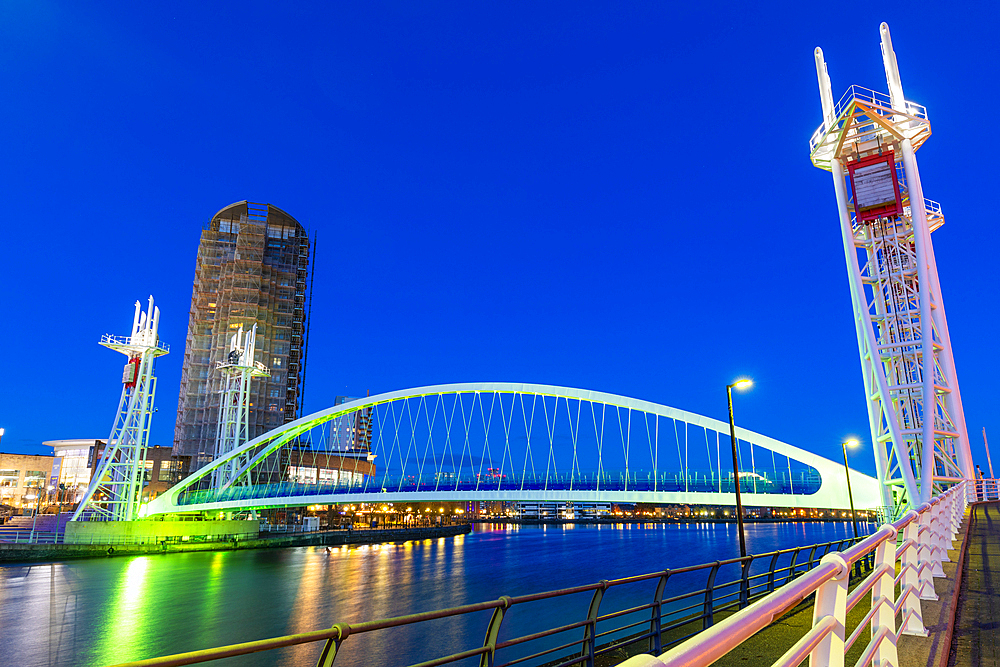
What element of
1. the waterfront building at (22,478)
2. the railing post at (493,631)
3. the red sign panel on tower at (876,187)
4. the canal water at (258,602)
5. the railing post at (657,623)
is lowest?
the canal water at (258,602)

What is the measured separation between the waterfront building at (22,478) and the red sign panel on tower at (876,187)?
347 ft

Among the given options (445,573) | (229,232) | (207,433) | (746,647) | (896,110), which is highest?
(229,232)

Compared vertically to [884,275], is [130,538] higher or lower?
lower

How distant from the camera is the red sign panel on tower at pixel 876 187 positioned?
37.9 metres

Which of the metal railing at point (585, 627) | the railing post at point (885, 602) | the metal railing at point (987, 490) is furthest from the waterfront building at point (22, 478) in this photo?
the railing post at point (885, 602)

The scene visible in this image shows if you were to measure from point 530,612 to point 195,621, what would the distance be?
14.3 meters

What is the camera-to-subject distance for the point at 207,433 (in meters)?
80.8

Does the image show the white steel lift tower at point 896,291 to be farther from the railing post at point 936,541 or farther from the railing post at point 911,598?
the railing post at point 911,598

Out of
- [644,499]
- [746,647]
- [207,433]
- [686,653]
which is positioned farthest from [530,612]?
[207,433]

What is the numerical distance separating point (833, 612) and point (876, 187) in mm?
42746

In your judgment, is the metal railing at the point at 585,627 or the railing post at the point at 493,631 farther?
the railing post at the point at 493,631

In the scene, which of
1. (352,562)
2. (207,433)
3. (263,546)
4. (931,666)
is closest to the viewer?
(931,666)

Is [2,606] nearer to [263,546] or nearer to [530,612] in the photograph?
[530,612]

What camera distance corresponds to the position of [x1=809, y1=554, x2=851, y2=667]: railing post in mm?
2441
